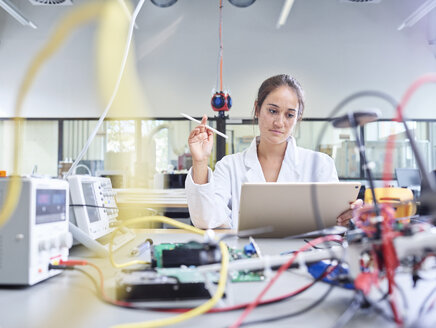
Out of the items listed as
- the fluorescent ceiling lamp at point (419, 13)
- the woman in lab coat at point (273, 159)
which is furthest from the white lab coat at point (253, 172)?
the fluorescent ceiling lamp at point (419, 13)

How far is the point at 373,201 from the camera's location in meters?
0.44

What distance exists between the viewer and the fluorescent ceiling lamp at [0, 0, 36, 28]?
3772 mm

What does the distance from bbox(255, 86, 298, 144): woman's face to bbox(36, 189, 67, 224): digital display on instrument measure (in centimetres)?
95

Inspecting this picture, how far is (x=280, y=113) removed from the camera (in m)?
1.42

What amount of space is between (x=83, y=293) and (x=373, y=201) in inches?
18.2

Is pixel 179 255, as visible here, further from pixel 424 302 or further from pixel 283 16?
pixel 283 16

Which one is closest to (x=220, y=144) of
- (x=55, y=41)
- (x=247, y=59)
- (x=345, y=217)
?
(x=247, y=59)

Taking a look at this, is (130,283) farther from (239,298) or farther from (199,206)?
(199,206)

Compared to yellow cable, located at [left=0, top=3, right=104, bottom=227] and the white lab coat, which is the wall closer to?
the white lab coat

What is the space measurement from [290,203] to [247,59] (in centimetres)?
400

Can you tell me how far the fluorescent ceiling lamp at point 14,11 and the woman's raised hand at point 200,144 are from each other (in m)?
3.66

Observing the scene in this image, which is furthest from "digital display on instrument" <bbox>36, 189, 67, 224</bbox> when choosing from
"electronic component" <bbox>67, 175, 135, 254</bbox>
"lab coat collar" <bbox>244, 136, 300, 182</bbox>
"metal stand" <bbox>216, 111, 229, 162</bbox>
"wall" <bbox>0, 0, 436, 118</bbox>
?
"wall" <bbox>0, 0, 436, 118</bbox>

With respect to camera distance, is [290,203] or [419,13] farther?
[419,13]

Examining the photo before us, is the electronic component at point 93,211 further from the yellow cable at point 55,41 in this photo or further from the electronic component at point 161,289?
the yellow cable at point 55,41
